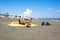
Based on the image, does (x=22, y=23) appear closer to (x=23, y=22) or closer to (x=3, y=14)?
(x=23, y=22)

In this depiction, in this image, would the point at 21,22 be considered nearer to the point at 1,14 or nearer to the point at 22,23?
the point at 22,23

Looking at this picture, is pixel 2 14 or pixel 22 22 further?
pixel 2 14

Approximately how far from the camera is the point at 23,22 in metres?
38.6

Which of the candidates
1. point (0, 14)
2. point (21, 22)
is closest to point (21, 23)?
point (21, 22)

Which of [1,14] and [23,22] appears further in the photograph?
[1,14]

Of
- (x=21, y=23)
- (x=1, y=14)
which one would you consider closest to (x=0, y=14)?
(x=1, y=14)

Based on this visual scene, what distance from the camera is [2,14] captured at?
642ft

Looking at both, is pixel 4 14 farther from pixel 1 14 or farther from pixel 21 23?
pixel 21 23

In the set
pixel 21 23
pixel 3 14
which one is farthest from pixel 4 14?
pixel 21 23

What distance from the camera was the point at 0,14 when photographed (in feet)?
625

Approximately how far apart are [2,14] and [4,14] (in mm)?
3715

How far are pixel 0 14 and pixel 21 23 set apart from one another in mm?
156078

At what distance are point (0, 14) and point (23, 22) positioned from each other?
15674cm

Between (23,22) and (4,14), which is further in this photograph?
(4,14)
